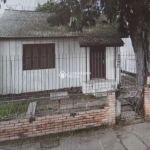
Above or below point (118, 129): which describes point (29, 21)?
above

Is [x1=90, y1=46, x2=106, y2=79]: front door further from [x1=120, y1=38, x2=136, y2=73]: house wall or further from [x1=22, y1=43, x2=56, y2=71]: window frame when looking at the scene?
[x1=120, y1=38, x2=136, y2=73]: house wall

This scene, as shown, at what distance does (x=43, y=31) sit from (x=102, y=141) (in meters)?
6.93

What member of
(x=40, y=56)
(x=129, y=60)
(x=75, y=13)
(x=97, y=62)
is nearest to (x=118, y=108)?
(x=75, y=13)

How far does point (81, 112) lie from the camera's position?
5555 mm

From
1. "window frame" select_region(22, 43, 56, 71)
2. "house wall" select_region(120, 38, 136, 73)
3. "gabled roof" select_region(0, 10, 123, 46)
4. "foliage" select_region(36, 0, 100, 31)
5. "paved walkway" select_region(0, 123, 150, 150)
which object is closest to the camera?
"paved walkway" select_region(0, 123, 150, 150)

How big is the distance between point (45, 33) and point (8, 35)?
182 cm

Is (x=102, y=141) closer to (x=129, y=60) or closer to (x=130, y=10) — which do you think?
(x=130, y=10)

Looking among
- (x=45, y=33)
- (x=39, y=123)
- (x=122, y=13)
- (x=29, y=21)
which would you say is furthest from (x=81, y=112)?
(x=29, y=21)

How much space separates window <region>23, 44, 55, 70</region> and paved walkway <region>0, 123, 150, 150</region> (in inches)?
217

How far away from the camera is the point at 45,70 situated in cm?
1020

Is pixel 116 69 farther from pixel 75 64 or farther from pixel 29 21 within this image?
pixel 29 21

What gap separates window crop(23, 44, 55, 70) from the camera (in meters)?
10.0

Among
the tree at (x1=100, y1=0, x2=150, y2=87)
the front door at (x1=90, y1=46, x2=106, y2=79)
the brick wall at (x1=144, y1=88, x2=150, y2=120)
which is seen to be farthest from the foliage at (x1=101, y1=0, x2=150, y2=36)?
the front door at (x1=90, y1=46, x2=106, y2=79)

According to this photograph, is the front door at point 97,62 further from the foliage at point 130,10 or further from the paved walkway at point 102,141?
the paved walkway at point 102,141
